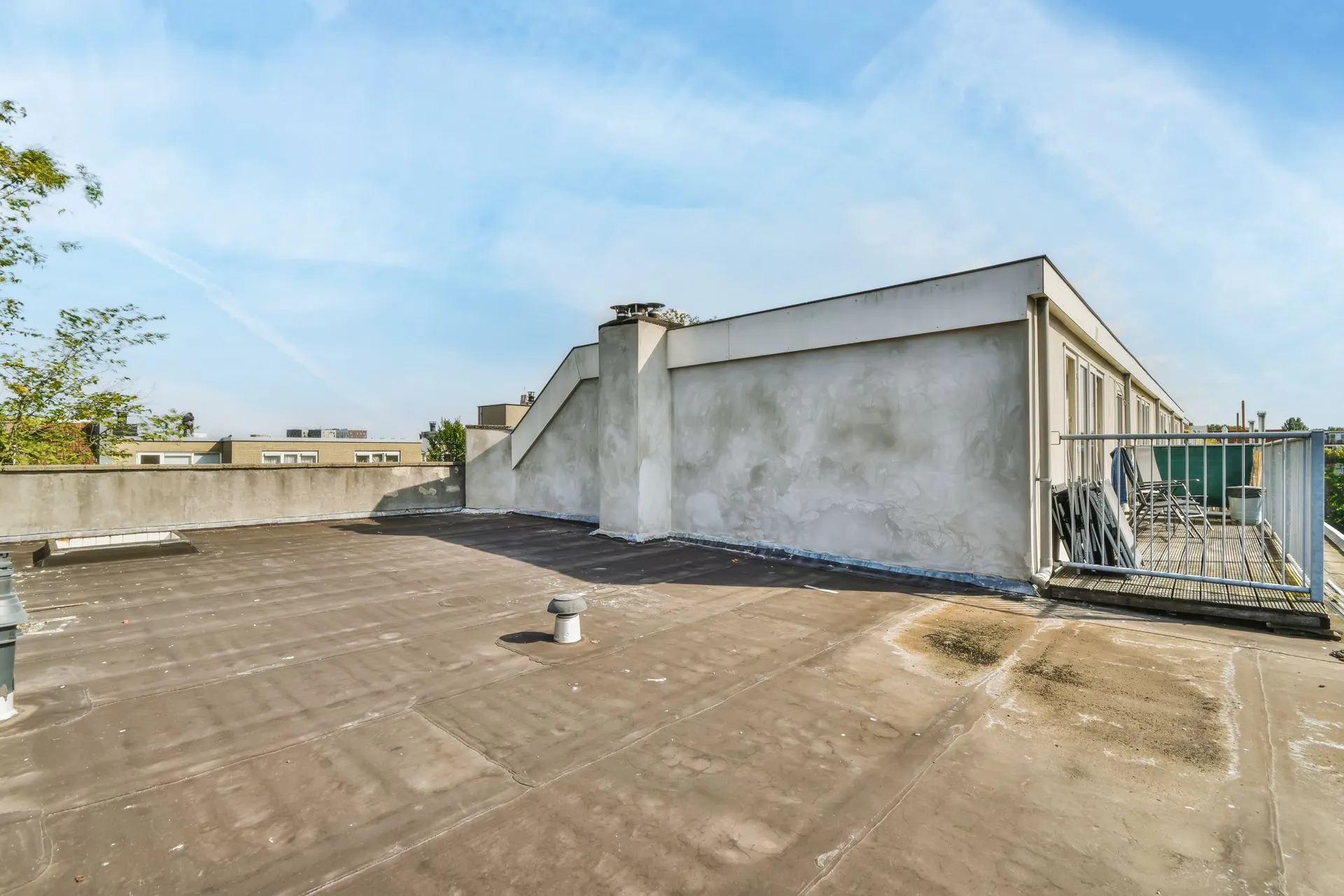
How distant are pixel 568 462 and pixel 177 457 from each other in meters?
34.3

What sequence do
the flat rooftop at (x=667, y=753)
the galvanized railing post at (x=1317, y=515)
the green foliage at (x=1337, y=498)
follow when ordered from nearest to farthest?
the flat rooftop at (x=667, y=753) < the galvanized railing post at (x=1317, y=515) < the green foliage at (x=1337, y=498)

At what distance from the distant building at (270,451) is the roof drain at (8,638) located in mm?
31910

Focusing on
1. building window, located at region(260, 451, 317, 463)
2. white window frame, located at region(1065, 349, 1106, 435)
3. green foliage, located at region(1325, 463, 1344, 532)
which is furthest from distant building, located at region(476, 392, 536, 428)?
green foliage, located at region(1325, 463, 1344, 532)

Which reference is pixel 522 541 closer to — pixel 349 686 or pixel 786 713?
pixel 349 686

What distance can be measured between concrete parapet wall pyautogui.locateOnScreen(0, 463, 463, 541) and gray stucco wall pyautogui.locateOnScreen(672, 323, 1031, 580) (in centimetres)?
912

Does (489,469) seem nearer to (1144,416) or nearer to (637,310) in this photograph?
(637,310)

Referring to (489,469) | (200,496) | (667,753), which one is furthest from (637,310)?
(200,496)

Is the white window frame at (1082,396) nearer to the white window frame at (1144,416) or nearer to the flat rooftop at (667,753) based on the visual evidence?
the flat rooftop at (667,753)

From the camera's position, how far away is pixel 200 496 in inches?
492

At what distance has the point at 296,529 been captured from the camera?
41.8 ft

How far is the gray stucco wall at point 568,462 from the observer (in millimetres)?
13516

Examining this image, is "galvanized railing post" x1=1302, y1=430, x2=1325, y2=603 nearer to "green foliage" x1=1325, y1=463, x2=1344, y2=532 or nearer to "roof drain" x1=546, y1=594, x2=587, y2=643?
"roof drain" x1=546, y1=594, x2=587, y2=643

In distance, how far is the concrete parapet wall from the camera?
11.0 meters

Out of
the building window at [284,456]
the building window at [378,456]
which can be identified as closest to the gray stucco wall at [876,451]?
the building window at [284,456]
